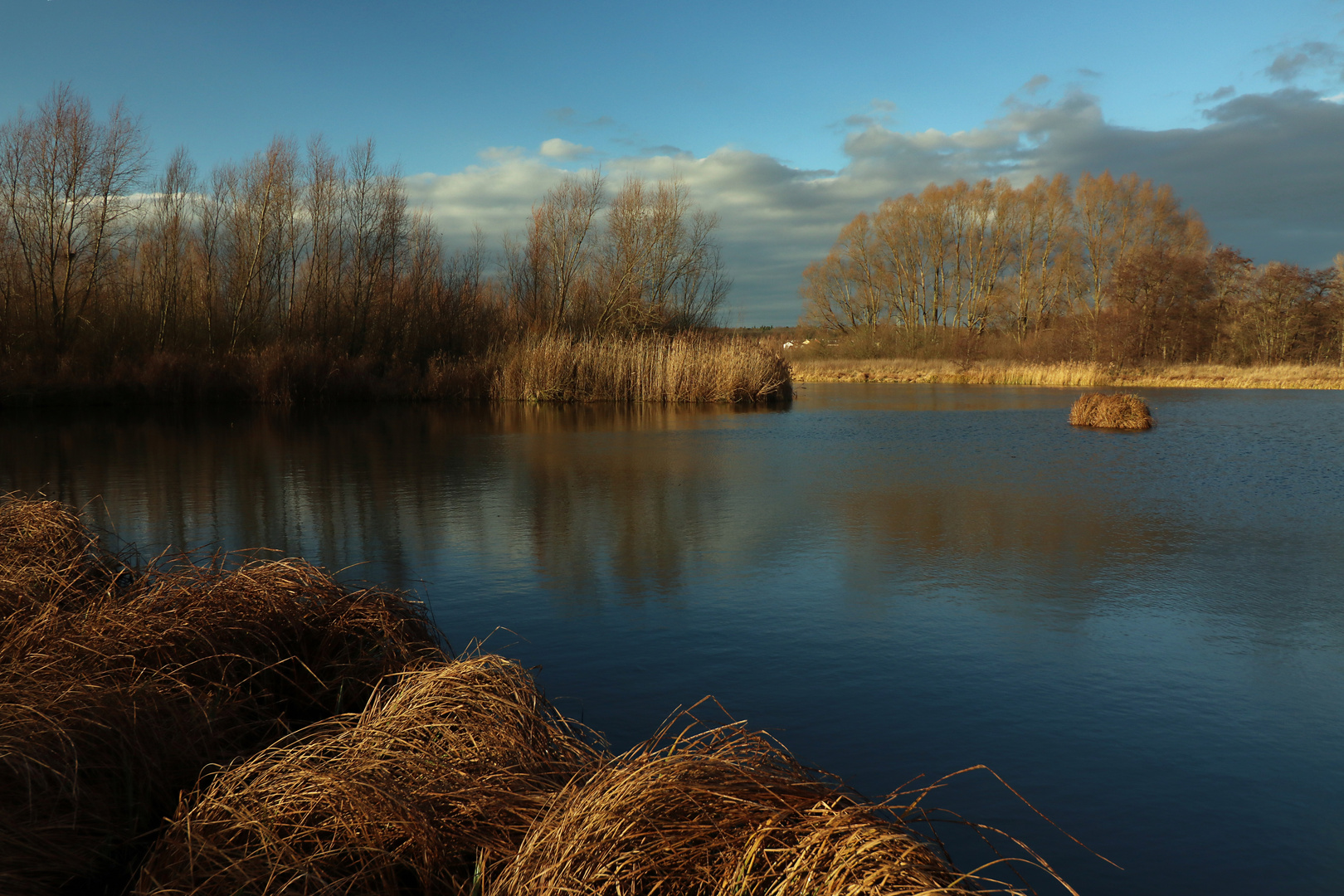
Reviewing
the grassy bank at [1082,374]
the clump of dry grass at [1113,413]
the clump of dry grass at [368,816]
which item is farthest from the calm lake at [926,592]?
the grassy bank at [1082,374]

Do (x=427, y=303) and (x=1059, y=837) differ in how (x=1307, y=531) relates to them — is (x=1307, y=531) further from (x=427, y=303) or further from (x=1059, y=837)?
(x=427, y=303)

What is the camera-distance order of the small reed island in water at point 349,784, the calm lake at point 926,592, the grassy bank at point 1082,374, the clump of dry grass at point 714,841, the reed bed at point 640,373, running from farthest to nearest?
the grassy bank at point 1082,374 → the reed bed at point 640,373 → the calm lake at point 926,592 → the small reed island in water at point 349,784 → the clump of dry grass at point 714,841

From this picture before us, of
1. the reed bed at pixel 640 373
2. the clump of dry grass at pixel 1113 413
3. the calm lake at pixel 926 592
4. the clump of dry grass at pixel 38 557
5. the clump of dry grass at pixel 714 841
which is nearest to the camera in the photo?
the clump of dry grass at pixel 714 841

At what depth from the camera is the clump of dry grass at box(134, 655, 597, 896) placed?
2168 millimetres

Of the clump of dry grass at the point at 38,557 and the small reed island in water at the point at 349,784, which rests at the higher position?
the clump of dry grass at the point at 38,557

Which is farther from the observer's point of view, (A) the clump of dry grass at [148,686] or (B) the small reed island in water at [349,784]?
(A) the clump of dry grass at [148,686]

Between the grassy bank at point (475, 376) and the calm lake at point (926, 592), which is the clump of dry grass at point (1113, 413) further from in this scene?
the grassy bank at point (475, 376)

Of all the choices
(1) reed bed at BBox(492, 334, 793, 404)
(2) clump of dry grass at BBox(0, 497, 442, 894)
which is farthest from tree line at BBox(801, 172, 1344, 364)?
(2) clump of dry grass at BBox(0, 497, 442, 894)

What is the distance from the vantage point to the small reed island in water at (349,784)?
195cm

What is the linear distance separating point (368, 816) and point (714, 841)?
95 cm

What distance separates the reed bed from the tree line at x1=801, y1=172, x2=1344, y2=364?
2115 centimetres

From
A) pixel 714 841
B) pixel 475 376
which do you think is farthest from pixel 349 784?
pixel 475 376

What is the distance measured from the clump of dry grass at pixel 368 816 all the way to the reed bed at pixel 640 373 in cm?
2265

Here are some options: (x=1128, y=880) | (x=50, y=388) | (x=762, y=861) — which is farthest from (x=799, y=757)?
(x=50, y=388)
